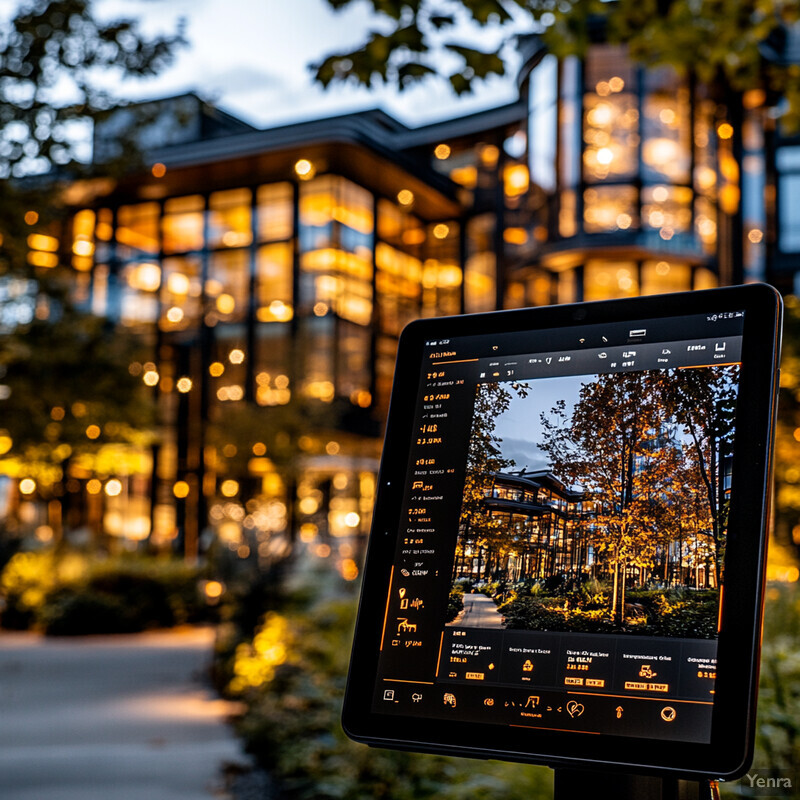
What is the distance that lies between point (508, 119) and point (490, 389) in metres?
32.0

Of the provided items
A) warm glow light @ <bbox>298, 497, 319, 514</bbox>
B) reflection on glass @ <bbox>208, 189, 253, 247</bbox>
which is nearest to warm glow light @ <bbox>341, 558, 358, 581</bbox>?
warm glow light @ <bbox>298, 497, 319, 514</bbox>

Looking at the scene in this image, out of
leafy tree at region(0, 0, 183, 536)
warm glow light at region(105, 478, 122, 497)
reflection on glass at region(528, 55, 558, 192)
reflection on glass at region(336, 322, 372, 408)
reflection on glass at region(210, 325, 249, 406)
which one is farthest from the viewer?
warm glow light at region(105, 478, 122, 497)

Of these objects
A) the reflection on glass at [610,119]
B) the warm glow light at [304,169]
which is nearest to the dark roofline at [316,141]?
the warm glow light at [304,169]

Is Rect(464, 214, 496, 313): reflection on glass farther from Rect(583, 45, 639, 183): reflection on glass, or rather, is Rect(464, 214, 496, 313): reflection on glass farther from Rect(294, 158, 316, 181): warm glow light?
Rect(583, 45, 639, 183): reflection on glass

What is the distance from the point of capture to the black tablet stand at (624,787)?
3.61ft

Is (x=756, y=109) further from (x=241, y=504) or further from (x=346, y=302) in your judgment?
(x=241, y=504)

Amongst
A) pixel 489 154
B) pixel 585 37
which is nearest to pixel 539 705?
pixel 585 37

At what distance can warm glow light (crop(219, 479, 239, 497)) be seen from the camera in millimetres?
30906

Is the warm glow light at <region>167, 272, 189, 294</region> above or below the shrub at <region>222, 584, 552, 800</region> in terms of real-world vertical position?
above

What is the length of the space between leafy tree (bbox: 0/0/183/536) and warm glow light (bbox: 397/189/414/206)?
819 inches

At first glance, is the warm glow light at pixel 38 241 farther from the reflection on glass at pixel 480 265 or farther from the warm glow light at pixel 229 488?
the reflection on glass at pixel 480 265

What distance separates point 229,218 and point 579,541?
115 feet

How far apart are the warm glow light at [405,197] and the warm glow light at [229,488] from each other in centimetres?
1157

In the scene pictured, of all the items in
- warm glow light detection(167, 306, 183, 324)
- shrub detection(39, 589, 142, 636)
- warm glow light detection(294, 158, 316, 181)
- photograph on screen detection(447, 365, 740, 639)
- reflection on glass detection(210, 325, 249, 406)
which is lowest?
shrub detection(39, 589, 142, 636)
